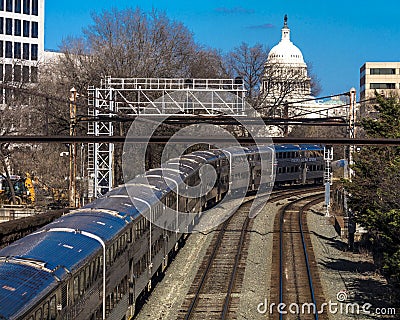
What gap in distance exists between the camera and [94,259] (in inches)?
440

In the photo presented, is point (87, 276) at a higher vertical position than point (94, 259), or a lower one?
lower

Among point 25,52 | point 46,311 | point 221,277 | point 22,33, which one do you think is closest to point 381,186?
point 221,277

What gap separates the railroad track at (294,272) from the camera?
53.7 ft

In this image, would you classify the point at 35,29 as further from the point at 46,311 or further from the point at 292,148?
the point at 46,311

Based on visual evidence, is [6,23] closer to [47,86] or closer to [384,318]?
[47,86]

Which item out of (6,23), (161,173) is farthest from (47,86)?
(161,173)

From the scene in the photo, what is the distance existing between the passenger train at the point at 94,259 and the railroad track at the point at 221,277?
3.55 ft

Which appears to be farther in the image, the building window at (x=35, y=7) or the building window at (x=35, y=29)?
the building window at (x=35, y=29)

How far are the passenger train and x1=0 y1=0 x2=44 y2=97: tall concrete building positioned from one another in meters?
45.0

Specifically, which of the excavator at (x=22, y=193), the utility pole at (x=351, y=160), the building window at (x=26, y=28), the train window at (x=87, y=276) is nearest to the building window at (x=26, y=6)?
the building window at (x=26, y=28)

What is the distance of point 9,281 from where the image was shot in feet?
27.9

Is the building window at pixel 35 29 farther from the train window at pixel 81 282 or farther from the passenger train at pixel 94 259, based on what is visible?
the train window at pixel 81 282

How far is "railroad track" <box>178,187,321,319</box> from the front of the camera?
15.9m

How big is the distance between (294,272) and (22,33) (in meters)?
52.2
